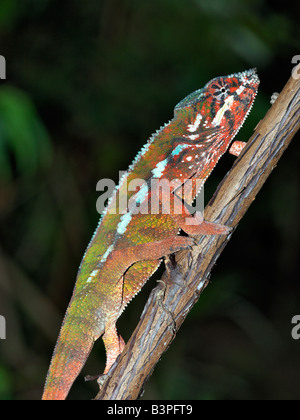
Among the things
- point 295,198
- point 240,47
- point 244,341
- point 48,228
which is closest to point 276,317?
point 244,341

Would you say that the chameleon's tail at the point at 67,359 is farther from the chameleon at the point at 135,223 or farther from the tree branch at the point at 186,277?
the tree branch at the point at 186,277

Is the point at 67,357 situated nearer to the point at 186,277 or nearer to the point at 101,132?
the point at 186,277

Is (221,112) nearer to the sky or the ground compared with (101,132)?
nearer to the sky

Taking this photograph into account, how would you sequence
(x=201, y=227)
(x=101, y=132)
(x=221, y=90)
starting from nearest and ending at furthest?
(x=201, y=227) → (x=221, y=90) → (x=101, y=132)

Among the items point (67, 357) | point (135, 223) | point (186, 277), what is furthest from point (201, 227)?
point (67, 357)

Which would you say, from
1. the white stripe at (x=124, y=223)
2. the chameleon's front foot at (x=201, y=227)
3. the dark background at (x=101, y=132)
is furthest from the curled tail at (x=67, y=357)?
the dark background at (x=101, y=132)

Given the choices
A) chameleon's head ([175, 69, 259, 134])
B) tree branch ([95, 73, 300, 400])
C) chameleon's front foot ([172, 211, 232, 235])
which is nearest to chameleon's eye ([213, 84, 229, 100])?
chameleon's head ([175, 69, 259, 134])

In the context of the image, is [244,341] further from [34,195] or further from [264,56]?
[264,56]
